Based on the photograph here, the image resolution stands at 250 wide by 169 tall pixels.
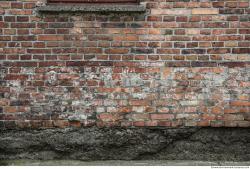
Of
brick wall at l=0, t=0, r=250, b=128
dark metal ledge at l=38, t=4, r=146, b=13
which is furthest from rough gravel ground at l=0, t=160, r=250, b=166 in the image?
dark metal ledge at l=38, t=4, r=146, b=13

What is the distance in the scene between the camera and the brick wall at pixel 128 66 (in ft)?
15.1

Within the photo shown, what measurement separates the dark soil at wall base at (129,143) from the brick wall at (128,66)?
4.1 inches

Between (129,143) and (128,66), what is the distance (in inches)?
37.9

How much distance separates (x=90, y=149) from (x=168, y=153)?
3.20 feet

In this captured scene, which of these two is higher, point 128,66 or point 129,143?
point 128,66

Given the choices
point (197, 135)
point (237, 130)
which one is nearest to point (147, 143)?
point (197, 135)

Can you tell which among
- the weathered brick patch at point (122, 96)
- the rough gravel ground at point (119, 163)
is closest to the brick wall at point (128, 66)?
the weathered brick patch at point (122, 96)

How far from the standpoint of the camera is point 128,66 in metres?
4.66

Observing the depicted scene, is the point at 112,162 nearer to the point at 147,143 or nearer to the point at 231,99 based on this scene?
the point at 147,143

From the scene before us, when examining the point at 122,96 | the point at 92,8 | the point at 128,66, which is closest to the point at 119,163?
the point at 122,96

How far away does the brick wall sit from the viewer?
4613 millimetres

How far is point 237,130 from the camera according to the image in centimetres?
468

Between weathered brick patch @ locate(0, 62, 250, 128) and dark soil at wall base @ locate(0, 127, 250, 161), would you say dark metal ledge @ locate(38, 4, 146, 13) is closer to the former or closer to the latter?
weathered brick patch @ locate(0, 62, 250, 128)

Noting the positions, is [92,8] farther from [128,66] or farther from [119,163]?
[119,163]
